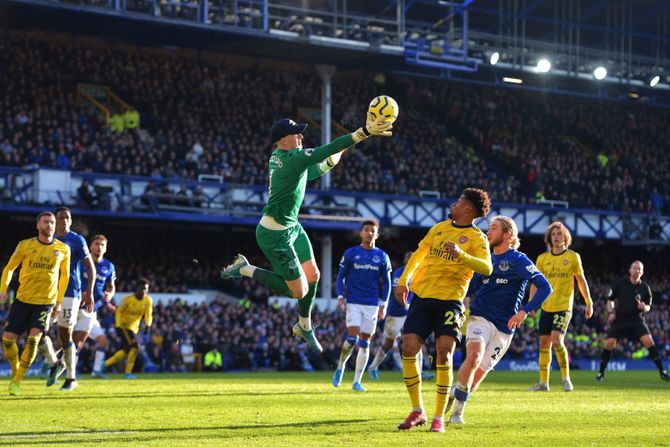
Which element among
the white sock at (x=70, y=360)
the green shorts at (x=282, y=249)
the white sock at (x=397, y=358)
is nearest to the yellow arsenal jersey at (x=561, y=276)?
the green shorts at (x=282, y=249)

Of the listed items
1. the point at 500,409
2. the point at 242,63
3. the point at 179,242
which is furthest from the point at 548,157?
the point at 500,409

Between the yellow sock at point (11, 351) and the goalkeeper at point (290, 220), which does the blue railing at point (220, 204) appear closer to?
the yellow sock at point (11, 351)

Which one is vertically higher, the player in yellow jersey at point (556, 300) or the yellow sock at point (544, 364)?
the player in yellow jersey at point (556, 300)

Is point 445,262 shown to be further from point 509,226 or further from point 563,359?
point 563,359

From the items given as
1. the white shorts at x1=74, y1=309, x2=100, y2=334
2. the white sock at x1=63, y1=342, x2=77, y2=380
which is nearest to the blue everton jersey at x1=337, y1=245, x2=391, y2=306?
the white shorts at x1=74, y1=309, x2=100, y2=334

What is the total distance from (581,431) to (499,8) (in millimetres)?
36399

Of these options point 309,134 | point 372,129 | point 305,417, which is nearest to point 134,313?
point 305,417

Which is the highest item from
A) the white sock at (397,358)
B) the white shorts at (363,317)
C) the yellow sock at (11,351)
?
the white shorts at (363,317)

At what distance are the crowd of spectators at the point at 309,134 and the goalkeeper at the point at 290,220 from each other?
1896 centimetres

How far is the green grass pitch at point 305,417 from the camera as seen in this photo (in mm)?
10508

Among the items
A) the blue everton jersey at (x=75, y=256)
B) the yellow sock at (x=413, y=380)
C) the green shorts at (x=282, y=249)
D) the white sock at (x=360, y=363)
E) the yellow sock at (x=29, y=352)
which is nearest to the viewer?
the yellow sock at (x=413, y=380)

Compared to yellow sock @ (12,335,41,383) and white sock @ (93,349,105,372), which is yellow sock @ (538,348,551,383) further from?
white sock @ (93,349,105,372)

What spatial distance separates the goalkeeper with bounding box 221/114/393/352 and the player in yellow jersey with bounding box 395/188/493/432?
1.40 meters

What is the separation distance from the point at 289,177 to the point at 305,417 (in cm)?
264
